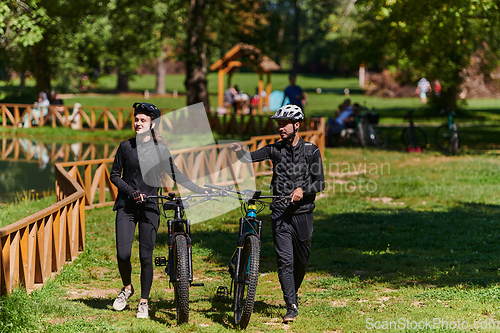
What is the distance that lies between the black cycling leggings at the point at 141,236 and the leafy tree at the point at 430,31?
38.4 ft

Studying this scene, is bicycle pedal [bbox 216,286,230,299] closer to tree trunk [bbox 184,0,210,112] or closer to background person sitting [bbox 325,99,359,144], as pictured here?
background person sitting [bbox 325,99,359,144]

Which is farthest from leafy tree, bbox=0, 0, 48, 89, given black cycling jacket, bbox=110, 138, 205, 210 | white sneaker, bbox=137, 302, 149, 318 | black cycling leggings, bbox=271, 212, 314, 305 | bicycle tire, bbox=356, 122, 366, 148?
black cycling leggings, bbox=271, 212, 314, 305

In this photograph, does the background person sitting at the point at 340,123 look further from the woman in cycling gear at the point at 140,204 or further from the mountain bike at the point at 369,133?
the woman in cycling gear at the point at 140,204

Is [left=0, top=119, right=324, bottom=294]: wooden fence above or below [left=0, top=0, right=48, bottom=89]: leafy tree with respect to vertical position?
below

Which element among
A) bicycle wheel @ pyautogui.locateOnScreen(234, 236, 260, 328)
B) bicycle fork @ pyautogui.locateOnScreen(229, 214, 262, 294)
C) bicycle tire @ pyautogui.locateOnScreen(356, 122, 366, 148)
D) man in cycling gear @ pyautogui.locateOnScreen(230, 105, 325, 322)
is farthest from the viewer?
bicycle tire @ pyautogui.locateOnScreen(356, 122, 366, 148)

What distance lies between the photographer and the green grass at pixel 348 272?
5.59 meters

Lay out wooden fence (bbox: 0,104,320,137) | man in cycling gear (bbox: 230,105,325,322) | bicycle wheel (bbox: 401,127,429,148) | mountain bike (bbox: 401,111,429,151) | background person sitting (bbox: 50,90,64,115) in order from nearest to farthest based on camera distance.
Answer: man in cycling gear (bbox: 230,105,325,322) → mountain bike (bbox: 401,111,429,151) → bicycle wheel (bbox: 401,127,429,148) → wooden fence (bbox: 0,104,320,137) → background person sitting (bbox: 50,90,64,115)

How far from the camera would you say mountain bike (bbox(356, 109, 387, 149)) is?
65.3 ft

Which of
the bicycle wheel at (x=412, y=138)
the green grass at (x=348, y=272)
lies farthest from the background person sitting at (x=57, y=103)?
the green grass at (x=348, y=272)

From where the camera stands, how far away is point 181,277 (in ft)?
17.7

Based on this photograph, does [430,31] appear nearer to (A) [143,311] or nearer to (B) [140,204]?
(B) [140,204]

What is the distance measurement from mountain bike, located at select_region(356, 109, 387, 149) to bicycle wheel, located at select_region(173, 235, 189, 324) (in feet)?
49.3

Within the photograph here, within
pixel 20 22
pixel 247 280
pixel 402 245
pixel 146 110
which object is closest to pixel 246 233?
pixel 247 280

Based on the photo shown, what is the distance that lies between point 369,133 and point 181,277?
1567 cm
